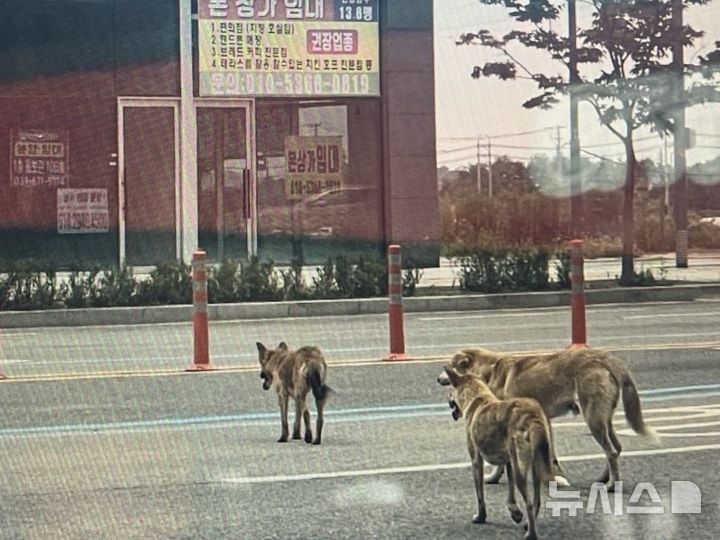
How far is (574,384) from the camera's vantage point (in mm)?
6973

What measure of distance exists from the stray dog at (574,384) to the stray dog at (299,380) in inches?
40.0

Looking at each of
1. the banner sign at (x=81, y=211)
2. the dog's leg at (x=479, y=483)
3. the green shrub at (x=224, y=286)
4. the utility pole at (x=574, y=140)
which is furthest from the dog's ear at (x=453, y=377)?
the banner sign at (x=81, y=211)

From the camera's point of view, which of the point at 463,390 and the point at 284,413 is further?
the point at 284,413

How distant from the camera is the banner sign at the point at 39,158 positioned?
25250 millimetres

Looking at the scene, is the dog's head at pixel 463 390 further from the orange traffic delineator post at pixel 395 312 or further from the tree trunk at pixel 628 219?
the tree trunk at pixel 628 219

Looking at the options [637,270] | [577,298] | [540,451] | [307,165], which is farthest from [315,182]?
[540,451]

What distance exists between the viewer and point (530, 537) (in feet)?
18.8

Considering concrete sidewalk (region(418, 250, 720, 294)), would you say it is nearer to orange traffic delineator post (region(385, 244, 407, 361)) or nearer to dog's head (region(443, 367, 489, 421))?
orange traffic delineator post (region(385, 244, 407, 361))

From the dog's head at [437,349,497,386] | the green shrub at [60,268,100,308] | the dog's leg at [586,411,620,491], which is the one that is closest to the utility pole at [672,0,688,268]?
the green shrub at [60,268,100,308]

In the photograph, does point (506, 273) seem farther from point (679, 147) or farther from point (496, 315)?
point (679, 147)

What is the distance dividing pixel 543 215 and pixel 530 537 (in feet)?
66.3

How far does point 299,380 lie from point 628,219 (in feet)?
53.8

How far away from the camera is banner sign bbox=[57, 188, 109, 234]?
2547 centimetres

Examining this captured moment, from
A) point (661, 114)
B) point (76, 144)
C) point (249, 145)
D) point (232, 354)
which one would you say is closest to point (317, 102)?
point (249, 145)
